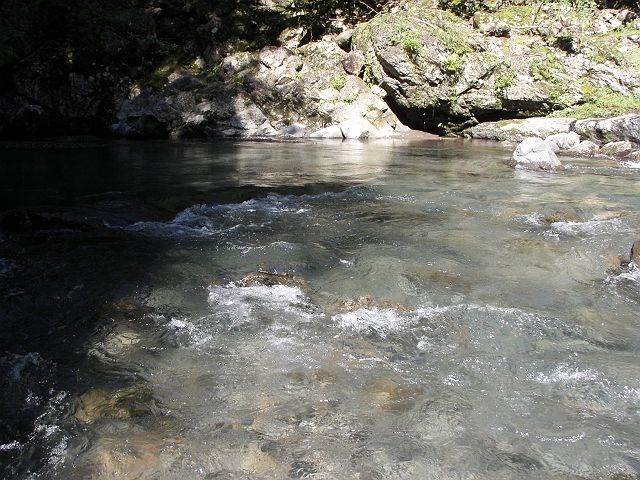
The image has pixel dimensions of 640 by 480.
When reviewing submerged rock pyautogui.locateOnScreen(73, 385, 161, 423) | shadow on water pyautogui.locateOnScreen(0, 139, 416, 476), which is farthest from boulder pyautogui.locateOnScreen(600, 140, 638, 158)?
submerged rock pyautogui.locateOnScreen(73, 385, 161, 423)

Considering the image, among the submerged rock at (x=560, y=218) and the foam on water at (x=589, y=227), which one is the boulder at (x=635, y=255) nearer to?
the foam on water at (x=589, y=227)

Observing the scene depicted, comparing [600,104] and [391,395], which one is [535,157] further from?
[391,395]

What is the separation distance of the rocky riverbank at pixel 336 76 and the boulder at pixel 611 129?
5.11ft

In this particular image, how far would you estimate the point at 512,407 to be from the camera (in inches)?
110

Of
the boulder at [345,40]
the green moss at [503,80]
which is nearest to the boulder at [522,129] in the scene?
the green moss at [503,80]

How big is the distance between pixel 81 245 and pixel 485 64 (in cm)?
1728

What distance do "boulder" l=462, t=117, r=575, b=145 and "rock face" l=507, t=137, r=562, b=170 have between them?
3.82 metres

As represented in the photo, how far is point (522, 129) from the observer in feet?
58.6

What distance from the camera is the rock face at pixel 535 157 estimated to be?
1138cm

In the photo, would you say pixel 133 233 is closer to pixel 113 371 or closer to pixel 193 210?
pixel 193 210

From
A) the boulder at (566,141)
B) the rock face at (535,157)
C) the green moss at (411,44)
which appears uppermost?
the green moss at (411,44)

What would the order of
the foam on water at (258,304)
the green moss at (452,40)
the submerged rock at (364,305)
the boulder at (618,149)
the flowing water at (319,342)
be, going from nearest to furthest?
the flowing water at (319,342) < the foam on water at (258,304) < the submerged rock at (364,305) < the boulder at (618,149) < the green moss at (452,40)

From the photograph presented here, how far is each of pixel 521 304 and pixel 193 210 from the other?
4.99m

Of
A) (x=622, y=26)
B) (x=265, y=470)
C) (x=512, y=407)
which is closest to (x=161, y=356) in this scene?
(x=265, y=470)
